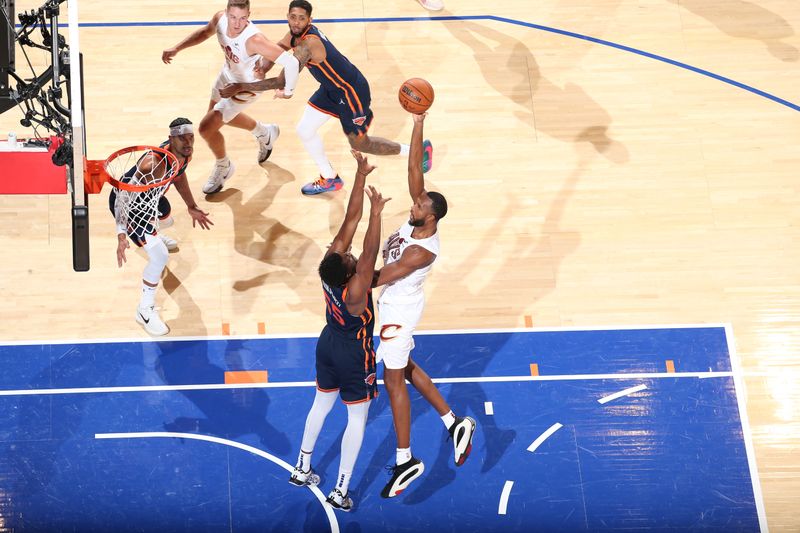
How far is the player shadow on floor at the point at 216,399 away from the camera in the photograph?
8703 millimetres

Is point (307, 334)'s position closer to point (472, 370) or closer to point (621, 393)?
point (472, 370)

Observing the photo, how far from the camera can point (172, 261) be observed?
9.58 metres

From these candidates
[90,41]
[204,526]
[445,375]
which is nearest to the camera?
[204,526]

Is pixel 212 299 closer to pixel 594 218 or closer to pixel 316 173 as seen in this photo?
pixel 316 173

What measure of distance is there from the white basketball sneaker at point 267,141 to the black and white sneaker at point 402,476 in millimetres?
3523

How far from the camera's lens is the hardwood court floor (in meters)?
9.35

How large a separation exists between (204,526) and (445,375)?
97.4 inches

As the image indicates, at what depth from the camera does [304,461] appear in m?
8.26

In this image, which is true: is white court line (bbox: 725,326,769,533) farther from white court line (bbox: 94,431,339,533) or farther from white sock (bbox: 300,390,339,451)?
white court line (bbox: 94,431,339,533)

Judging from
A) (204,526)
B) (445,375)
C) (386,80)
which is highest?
(386,80)

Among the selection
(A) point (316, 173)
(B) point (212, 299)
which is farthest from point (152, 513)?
(A) point (316, 173)

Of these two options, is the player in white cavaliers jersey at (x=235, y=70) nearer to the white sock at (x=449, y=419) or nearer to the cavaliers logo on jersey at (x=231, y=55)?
the cavaliers logo on jersey at (x=231, y=55)

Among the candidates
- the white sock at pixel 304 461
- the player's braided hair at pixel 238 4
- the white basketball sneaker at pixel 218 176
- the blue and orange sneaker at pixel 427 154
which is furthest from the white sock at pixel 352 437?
Result: the player's braided hair at pixel 238 4

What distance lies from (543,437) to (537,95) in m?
3.85
